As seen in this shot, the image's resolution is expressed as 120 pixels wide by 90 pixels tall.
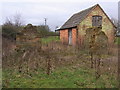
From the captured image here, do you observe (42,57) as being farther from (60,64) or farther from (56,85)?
(56,85)

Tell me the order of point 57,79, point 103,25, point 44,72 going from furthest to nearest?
point 103,25, point 44,72, point 57,79

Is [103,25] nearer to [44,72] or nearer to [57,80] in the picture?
[44,72]

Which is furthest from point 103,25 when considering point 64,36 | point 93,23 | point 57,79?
point 57,79

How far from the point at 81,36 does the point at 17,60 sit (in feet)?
45.9

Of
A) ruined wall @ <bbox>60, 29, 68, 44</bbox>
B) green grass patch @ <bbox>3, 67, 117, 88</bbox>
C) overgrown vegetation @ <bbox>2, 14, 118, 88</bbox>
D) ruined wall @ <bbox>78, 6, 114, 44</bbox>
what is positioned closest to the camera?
green grass patch @ <bbox>3, 67, 117, 88</bbox>

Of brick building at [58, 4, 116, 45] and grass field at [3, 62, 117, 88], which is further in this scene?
brick building at [58, 4, 116, 45]

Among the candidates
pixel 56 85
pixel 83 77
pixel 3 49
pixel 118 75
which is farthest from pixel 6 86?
pixel 3 49

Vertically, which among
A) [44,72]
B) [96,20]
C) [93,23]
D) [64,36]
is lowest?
[44,72]

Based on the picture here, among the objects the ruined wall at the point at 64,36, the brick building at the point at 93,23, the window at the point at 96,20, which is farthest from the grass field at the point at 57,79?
the ruined wall at the point at 64,36

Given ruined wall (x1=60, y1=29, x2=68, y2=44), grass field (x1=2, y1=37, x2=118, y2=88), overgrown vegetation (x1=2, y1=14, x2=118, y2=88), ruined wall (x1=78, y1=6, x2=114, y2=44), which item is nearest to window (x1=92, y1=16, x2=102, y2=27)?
ruined wall (x1=78, y1=6, x2=114, y2=44)

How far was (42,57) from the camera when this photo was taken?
10977mm

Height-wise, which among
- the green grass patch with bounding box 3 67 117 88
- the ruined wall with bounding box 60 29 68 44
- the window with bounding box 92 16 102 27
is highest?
the window with bounding box 92 16 102 27

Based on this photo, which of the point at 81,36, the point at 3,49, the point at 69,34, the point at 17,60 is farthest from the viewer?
the point at 69,34

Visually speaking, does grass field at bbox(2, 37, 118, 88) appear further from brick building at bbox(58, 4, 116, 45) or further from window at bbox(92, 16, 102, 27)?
window at bbox(92, 16, 102, 27)
